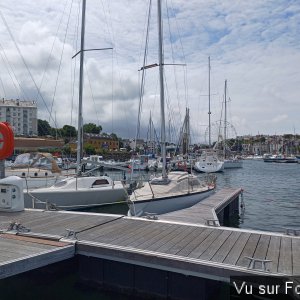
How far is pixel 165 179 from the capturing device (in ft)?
61.1

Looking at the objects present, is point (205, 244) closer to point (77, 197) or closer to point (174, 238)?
point (174, 238)

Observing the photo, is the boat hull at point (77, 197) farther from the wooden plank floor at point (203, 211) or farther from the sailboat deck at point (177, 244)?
the sailboat deck at point (177, 244)

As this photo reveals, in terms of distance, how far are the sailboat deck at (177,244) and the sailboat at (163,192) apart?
389cm

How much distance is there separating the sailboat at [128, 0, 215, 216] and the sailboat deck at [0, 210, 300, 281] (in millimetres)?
3891

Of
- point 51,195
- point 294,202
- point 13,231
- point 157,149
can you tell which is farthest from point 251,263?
point 157,149

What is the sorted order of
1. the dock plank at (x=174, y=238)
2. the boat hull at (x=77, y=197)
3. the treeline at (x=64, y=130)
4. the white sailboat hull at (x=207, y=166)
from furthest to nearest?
the treeline at (x=64, y=130) < the white sailboat hull at (x=207, y=166) < the boat hull at (x=77, y=197) < the dock plank at (x=174, y=238)

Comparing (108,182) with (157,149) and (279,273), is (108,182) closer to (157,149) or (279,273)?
(279,273)

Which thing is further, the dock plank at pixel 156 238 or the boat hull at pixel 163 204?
the boat hull at pixel 163 204

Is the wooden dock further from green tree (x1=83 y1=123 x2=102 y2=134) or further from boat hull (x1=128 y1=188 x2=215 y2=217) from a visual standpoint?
green tree (x1=83 y1=123 x2=102 y2=134)

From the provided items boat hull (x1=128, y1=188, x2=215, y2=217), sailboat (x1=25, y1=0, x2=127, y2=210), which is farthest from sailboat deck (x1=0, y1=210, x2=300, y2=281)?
sailboat (x1=25, y1=0, x2=127, y2=210)

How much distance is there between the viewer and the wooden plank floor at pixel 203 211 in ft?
46.4

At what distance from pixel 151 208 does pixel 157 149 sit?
60.4 meters

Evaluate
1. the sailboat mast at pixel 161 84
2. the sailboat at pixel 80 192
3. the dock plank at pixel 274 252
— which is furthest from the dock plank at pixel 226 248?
the sailboat mast at pixel 161 84

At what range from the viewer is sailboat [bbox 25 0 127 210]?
729 inches
